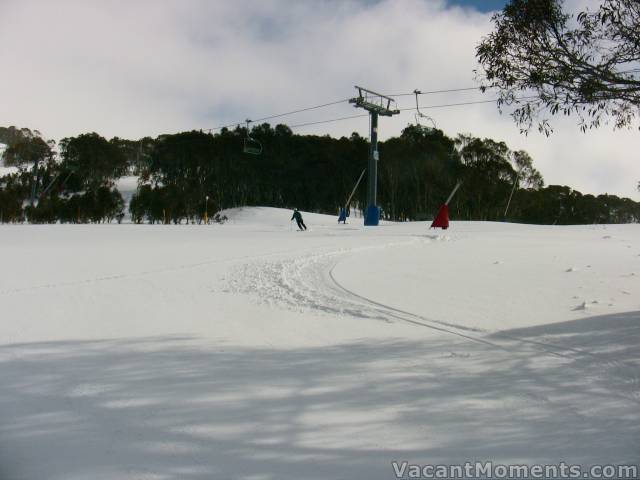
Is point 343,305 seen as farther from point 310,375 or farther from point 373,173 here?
point 373,173

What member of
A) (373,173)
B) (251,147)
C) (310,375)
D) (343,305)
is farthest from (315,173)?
(310,375)

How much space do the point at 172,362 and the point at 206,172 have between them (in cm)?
6316

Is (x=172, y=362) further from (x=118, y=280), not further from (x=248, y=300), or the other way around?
(x=118, y=280)

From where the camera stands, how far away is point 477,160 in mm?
59250

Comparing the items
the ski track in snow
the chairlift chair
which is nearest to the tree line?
the chairlift chair

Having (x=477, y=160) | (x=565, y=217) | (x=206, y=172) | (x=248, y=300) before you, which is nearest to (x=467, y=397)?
(x=248, y=300)

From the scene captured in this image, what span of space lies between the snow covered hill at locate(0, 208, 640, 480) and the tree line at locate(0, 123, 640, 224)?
48981mm

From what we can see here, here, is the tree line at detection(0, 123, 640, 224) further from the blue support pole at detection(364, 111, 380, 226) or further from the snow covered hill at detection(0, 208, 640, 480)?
the snow covered hill at detection(0, 208, 640, 480)

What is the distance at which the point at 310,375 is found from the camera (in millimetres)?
4594

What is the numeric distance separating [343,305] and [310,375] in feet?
10.00

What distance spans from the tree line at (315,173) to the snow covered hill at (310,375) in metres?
49.0

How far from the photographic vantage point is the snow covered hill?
3.27 m

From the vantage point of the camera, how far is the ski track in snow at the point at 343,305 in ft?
16.0

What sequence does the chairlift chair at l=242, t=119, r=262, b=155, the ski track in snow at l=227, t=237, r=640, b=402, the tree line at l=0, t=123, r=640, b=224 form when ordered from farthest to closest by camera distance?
the tree line at l=0, t=123, r=640, b=224
the chairlift chair at l=242, t=119, r=262, b=155
the ski track in snow at l=227, t=237, r=640, b=402
